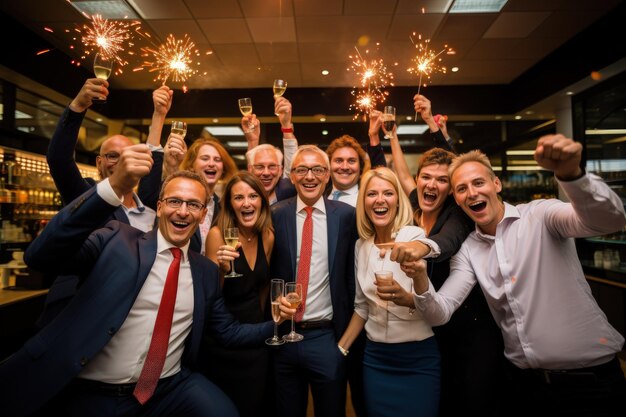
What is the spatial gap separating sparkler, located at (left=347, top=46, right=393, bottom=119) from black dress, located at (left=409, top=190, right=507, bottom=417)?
12.5ft

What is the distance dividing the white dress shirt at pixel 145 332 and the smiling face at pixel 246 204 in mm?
475

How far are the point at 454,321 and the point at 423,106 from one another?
166 centimetres

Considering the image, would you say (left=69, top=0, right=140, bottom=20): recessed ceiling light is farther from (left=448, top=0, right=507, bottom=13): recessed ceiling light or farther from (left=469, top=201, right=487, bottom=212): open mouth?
(left=469, top=201, right=487, bottom=212): open mouth

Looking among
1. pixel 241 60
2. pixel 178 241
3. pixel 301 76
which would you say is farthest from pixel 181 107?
pixel 178 241

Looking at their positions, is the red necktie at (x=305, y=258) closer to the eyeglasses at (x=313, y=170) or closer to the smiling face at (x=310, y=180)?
the smiling face at (x=310, y=180)

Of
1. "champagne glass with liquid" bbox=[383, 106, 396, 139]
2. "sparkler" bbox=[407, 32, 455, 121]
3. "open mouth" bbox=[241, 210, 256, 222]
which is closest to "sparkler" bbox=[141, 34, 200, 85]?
"sparkler" bbox=[407, 32, 455, 121]

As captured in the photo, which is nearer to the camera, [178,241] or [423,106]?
[178,241]

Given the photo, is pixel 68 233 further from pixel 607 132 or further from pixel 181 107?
pixel 607 132

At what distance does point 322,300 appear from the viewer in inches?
87.2

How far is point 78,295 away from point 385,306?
1.44 m

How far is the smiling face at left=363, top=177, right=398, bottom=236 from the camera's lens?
2121mm

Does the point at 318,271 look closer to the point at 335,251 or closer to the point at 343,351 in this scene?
the point at 335,251

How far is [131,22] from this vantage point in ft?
14.8

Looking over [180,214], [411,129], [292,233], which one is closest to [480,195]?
[292,233]
